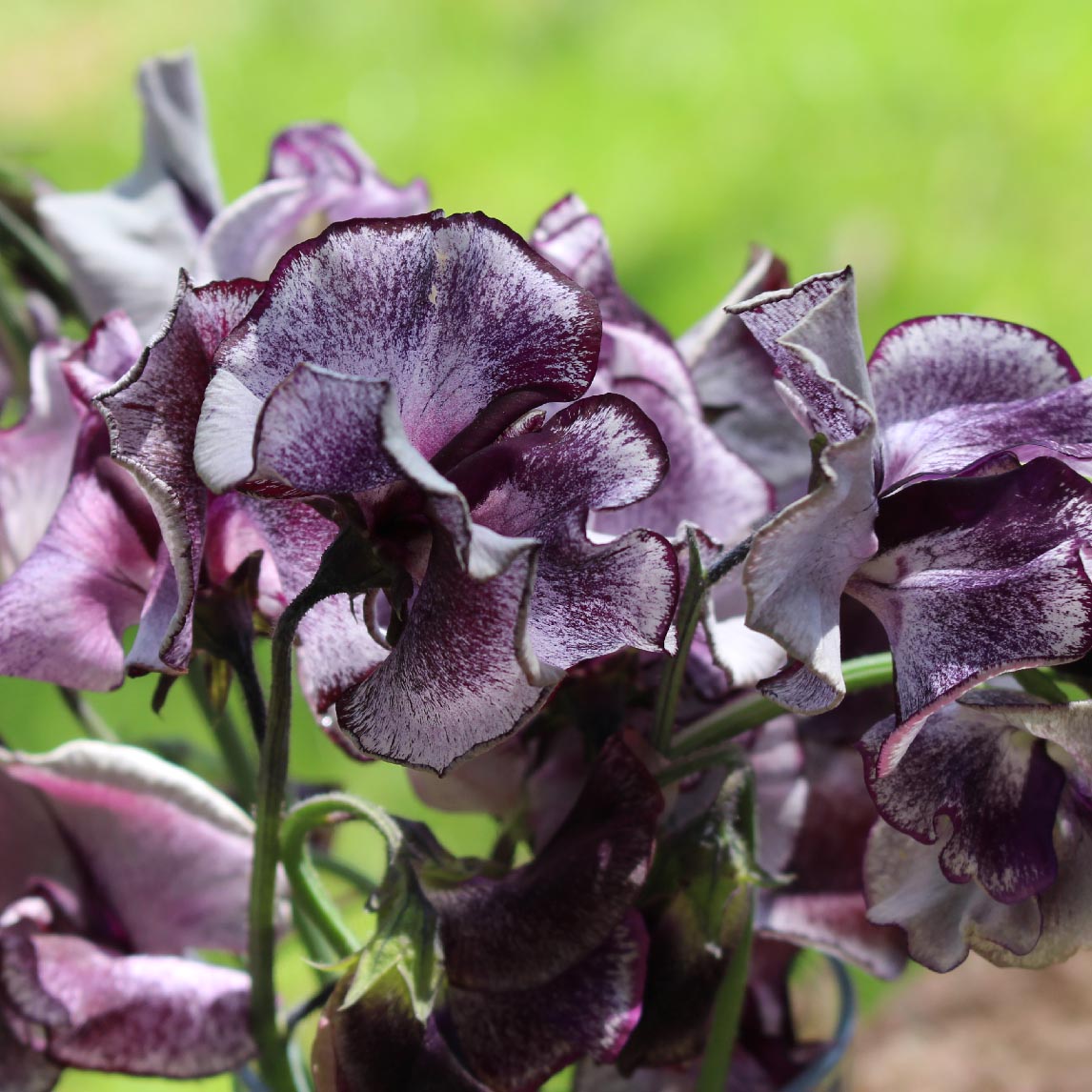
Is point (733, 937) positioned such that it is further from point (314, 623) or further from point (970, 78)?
point (970, 78)

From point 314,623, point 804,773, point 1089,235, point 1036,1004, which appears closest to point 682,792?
point 804,773

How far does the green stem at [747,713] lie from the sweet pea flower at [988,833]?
33mm

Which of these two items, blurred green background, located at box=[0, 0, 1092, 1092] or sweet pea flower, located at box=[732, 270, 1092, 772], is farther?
blurred green background, located at box=[0, 0, 1092, 1092]

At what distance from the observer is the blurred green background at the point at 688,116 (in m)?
2.18

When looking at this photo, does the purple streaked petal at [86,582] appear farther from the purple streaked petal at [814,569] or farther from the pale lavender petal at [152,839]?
the purple streaked petal at [814,569]

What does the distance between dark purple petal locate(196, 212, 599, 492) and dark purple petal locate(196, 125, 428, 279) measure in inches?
6.7

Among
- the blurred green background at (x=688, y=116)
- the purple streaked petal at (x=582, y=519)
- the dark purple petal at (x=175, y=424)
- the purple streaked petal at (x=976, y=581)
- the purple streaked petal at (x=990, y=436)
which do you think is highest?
the dark purple petal at (x=175, y=424)

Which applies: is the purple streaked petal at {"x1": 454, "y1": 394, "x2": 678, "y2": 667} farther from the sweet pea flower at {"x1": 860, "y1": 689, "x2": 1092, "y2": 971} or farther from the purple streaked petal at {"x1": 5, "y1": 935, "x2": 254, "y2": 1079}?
the purple streaked petal at {"x1": 5, "y1": 935, "x2": 254, "y2": 1079}

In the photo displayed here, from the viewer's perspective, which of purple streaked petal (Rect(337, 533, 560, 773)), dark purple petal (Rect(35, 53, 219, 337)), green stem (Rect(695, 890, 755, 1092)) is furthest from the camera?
dark purple petal (Rect(35, 53, 219, 337))

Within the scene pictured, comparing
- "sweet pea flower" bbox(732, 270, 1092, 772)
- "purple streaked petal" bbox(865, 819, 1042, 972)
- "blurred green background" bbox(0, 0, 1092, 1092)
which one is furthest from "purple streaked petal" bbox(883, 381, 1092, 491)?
"blurred green background" bbox(0, 0, 1092, 1092)

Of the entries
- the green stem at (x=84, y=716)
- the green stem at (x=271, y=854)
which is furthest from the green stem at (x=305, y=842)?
the green stem at (x=84, y=716)

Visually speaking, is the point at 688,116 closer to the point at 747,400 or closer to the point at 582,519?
the point at 747,400

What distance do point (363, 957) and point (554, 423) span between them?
16 cm

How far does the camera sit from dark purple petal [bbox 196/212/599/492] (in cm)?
32
